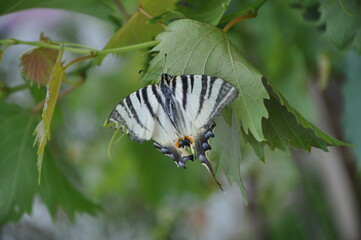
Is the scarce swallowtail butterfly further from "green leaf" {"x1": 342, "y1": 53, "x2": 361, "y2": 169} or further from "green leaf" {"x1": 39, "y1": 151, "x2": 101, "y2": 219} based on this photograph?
"green leaf" {"x1": 342, "y1": 53, "x2": 361, "y2": 169}

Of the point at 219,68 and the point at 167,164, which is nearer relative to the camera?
the point at 219,68

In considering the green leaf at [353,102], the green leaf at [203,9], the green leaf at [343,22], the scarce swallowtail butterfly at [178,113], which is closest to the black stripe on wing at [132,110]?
the scarce swallowtail butterfly at [178,113]

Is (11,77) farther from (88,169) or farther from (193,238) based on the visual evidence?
(193,238)

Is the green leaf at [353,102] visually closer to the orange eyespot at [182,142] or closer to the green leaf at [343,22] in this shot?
the green leaf at [343,22]

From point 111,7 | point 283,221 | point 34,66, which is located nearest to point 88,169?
point 283,221

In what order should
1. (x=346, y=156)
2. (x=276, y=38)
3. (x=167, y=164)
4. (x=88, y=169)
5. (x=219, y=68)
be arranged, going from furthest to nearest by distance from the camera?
(x=88, y=169) < (x=167, y=164) < (x=346, y=156) < (x=276, y=38) < (x=219, y=68)

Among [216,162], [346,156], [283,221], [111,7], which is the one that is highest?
[111,7]
